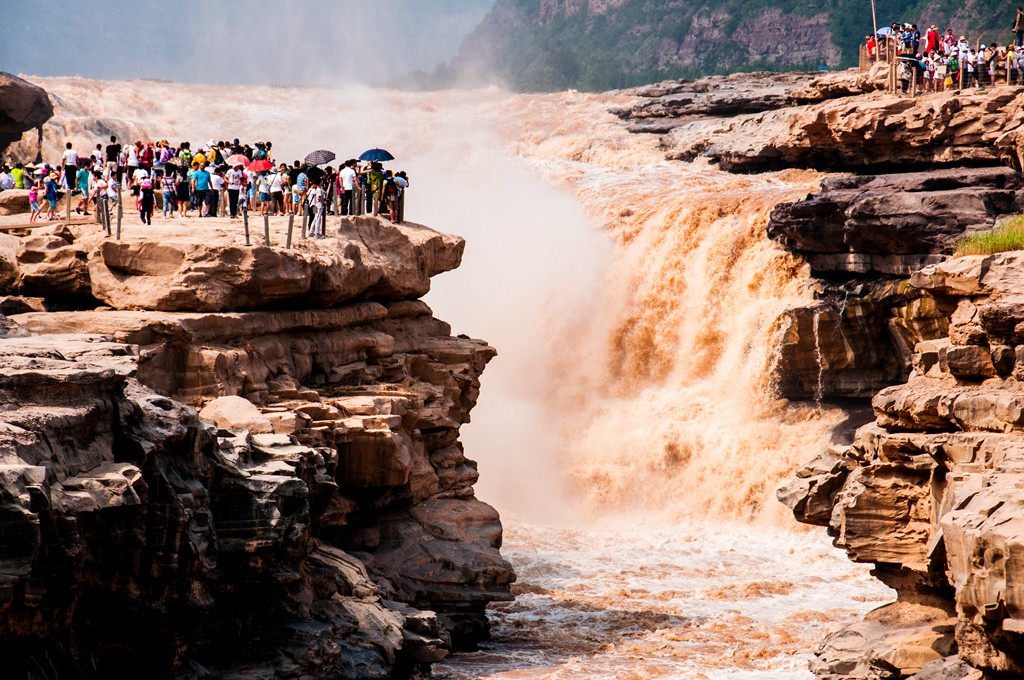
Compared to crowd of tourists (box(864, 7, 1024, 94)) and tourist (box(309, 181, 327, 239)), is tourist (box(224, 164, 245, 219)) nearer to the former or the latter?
tourist (box(309, 181, 327, 239))

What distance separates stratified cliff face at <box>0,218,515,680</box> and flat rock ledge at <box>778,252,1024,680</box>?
6.60 m

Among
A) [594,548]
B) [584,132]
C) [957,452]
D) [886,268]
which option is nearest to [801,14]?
[584,132]

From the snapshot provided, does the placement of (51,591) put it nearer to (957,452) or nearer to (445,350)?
(957,452)

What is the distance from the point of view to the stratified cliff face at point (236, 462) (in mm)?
12031

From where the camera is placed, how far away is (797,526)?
2688 cm

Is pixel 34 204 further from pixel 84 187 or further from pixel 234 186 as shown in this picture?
pixel 234 186

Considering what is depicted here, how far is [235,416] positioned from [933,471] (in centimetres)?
1009

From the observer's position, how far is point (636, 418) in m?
31.1

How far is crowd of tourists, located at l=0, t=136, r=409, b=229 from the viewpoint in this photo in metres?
22.1

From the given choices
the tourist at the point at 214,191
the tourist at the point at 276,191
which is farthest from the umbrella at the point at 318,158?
the tourist at the point at 214,191

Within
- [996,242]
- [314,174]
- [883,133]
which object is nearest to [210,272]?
[314,174]

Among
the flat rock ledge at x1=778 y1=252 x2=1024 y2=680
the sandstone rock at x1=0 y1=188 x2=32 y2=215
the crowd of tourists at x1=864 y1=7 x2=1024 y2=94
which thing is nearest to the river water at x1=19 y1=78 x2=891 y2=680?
the flat rock ledge at x1=778 y1=252 x2=1024 y2=680

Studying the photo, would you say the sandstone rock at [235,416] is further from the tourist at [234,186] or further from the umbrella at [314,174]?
the tourist at [234,186]

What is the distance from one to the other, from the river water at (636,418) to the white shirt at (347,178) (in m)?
9.24
